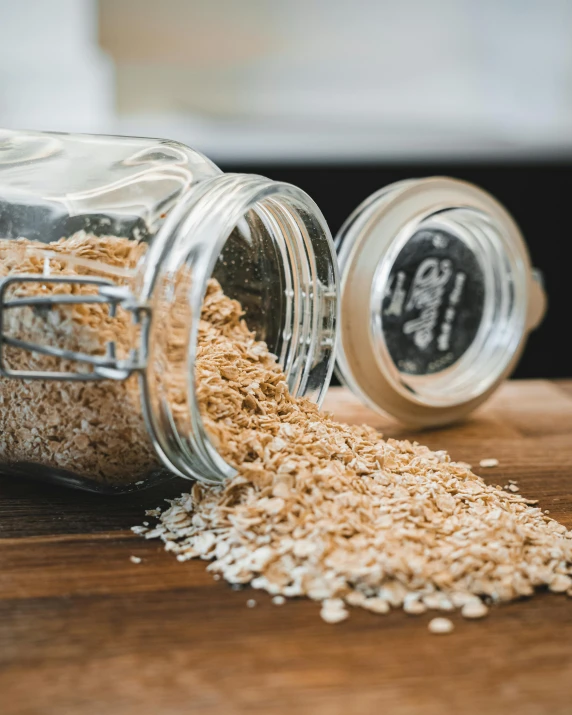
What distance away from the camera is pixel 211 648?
0.57 meters

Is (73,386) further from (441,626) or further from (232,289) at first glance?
(441,626)

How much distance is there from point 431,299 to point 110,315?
58cm

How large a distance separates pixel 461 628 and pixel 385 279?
539 millimetres

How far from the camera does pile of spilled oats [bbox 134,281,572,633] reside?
65 cm

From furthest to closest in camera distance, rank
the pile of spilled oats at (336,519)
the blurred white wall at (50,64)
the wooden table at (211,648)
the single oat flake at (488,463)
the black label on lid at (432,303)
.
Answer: the blurred white wall at (50,64)
the black label on lid at (432,303)
the single oat flake at (488,463)
the pile of spilled oats at (336,519)
the wooden table at (211,648)

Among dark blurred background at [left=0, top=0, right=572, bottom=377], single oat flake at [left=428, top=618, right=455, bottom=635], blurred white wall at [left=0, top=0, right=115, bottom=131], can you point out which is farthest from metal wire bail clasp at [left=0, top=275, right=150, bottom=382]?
blurred white wall at [left=0, top=0, right=115, bottom=131]

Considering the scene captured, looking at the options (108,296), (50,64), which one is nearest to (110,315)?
(108,296)

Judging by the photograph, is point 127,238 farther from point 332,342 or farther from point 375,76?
point 375,76

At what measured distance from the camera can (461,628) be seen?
0.61 metres

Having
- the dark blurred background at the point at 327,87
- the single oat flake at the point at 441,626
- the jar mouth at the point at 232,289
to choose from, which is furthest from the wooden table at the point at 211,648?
the dark blurred background at the point at 327,87

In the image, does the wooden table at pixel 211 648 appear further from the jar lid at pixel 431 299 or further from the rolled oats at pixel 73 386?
the jar lid at pixel 431 299

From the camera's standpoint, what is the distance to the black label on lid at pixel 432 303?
1.12m

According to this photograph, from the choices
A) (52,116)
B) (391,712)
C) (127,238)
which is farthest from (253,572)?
(52,116)

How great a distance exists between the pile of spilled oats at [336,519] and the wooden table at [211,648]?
0.02 meters
